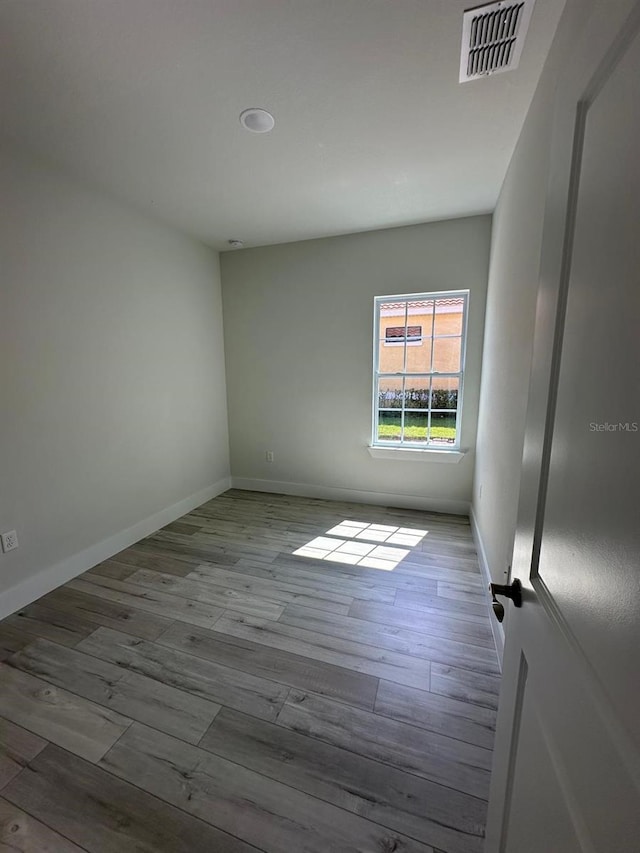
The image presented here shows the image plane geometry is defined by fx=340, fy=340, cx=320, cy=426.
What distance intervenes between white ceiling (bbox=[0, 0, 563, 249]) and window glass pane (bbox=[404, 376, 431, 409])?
1.48 metres

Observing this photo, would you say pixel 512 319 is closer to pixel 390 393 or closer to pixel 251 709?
pixel 390 393

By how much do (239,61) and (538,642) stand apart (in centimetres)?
221

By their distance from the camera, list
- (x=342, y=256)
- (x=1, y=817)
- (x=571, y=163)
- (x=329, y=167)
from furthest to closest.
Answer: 1. (x=342, y=256)
2. (x=329, y=167)
3. (x=1, y=817)
4. (x=571, y=163)

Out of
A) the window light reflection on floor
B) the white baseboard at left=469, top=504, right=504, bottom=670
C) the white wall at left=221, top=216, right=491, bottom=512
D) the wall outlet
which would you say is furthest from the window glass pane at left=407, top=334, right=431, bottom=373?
the wall outlet

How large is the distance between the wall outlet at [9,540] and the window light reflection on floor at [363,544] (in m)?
1.76

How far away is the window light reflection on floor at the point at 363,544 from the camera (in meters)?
2.54

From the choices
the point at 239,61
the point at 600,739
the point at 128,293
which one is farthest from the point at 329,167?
the point at 600,739

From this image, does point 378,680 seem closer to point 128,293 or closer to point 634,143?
point 634,143

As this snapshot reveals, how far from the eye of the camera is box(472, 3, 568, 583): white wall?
146 centimetres

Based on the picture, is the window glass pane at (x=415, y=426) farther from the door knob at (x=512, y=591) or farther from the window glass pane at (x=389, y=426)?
the door knob at (x=512, y=591)

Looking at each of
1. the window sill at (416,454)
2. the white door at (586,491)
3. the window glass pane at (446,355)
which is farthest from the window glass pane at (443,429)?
the white door at (586,491)

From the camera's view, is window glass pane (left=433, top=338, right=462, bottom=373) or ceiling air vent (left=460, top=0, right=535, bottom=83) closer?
ceiling air vent (left=460, top=0, right=535, bottom=83)

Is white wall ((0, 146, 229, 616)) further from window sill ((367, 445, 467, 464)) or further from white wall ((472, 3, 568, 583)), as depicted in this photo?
white wall ((472, 3, 568, 583))

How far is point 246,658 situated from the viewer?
1680 millimetres
